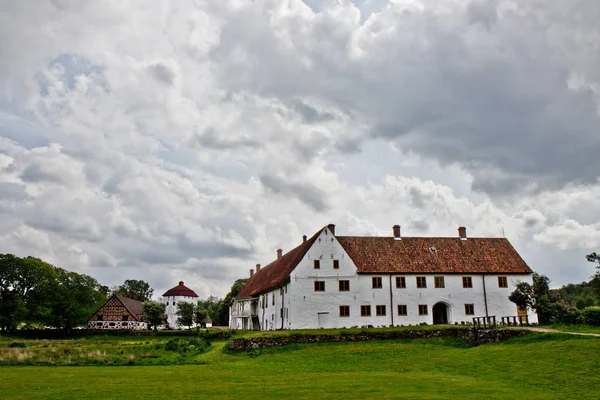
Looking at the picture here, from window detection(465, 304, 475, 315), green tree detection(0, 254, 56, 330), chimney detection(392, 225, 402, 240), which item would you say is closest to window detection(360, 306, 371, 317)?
chimney detection(392, 225, 402, 240)

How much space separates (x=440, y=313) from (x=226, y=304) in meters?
53.6

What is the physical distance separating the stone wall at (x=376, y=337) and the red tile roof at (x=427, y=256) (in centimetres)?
925

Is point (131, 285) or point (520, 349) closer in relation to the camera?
point (520, 349)

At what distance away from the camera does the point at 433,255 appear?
4566 centimetres

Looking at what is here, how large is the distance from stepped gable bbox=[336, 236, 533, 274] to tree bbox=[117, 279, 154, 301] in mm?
112856

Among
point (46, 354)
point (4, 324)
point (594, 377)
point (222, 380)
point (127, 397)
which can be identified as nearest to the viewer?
point (127, 397)

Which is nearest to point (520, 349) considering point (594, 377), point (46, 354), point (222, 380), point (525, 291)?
point (594, 377)

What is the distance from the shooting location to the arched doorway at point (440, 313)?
4409 cm

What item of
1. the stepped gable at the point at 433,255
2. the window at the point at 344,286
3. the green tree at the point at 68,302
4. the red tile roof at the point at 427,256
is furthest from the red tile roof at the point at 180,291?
the window at the point at 344,286

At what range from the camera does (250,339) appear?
104 ft

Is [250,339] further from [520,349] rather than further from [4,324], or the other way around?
[4,324]

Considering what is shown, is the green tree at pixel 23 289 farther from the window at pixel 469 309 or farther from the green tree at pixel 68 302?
the window at pixel 469 309

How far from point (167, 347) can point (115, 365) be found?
7.84m

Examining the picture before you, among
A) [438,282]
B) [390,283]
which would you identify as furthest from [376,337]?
[438,282]
